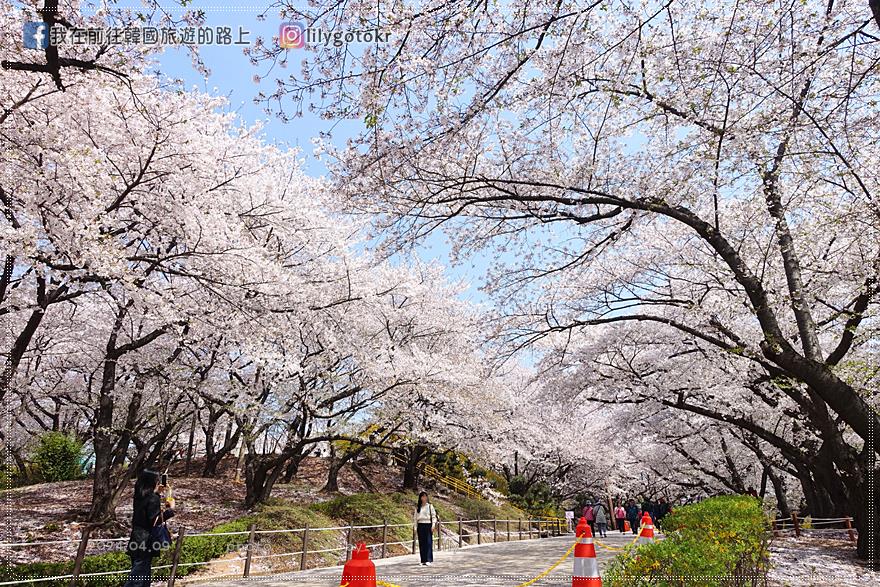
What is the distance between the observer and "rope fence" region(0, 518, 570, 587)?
789 cm

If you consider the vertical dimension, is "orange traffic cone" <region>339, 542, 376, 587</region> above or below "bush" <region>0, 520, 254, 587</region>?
above

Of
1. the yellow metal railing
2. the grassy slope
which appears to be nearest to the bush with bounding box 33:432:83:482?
the grassy slope

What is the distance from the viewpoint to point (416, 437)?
1923 cm

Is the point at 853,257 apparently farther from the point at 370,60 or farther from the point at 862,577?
the point at 370,60

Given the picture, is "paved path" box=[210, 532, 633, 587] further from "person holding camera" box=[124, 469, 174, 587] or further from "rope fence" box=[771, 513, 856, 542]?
"rope fence" box=[771, 513, 856, 542]

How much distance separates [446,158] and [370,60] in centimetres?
234

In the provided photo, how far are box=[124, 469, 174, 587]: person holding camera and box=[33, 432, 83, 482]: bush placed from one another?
18.7 meters

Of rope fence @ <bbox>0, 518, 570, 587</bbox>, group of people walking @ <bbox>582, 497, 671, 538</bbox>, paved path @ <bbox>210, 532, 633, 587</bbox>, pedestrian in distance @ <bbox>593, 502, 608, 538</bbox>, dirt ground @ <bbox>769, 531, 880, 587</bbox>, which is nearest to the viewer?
rope fence @ <bbox>0, 518, 570, 587</bbox>

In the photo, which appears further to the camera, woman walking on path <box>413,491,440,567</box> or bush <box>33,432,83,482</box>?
bush <box>33,432,83,482</box>

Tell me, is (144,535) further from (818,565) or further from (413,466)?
(413,466)

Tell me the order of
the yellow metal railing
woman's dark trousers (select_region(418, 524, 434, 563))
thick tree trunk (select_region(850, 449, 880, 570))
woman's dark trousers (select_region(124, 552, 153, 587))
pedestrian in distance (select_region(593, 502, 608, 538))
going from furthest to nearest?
1. the yellow metal railing
2. pedestrian in distance (select_region(593, 502, 608, 538))
3. woman's dark trousers (select_region(418, 524, 434, 563))
4. thick tree trunk (select_region(850, 449, 880, 570))
5. woman's dark trousers (select_region(124, 552, 153, 587))

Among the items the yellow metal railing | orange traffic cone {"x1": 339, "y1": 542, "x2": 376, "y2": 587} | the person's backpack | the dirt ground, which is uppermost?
the yellow metal railing

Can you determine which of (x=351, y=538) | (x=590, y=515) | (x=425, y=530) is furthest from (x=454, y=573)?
(x=590, y=515)

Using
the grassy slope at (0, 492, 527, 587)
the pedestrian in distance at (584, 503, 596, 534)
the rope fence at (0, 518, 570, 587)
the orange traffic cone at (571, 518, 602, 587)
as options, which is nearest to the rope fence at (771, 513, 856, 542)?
the pedestrian in distance at (584, 503, 596, 534)
